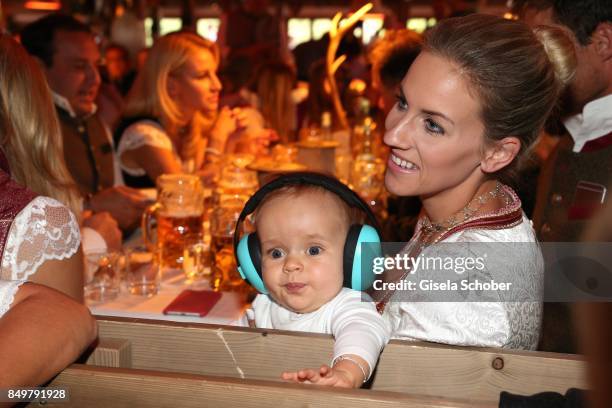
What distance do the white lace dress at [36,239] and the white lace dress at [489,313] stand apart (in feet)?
2.36

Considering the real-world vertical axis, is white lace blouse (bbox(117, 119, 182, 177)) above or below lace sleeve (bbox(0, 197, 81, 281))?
below

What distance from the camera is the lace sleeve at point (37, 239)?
1.42m

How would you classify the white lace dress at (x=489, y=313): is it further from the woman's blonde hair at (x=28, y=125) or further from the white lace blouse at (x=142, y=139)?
the white lace blouse at (x=142, y=139)

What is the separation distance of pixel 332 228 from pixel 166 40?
104 inches

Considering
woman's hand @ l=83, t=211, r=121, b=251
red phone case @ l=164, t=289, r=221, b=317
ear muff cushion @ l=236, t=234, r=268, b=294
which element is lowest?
red phone case @ l=164, t=289, r=221, b=317

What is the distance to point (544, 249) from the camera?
2.17 metres

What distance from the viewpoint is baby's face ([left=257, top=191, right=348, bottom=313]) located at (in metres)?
1.44

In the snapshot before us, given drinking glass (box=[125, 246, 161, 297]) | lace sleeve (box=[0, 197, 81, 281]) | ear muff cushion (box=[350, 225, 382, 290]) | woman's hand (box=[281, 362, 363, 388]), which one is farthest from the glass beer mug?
woman's hand (box=[281, 362, 363, 388])

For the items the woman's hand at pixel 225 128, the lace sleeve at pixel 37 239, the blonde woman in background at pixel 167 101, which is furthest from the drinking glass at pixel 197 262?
the woman's hand at pixel 225 128

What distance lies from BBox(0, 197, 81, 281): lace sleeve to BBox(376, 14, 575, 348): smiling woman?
2.32ft

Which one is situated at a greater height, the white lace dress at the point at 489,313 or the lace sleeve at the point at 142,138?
the white lace dress at the point at 489,313

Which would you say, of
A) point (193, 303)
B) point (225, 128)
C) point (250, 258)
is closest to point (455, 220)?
point (250, 258)

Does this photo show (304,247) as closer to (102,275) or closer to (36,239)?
(36,239)

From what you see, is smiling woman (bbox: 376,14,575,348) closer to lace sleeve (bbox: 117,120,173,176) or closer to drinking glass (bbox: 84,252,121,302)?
drinking glass (bbox: 84,252,121,302)
